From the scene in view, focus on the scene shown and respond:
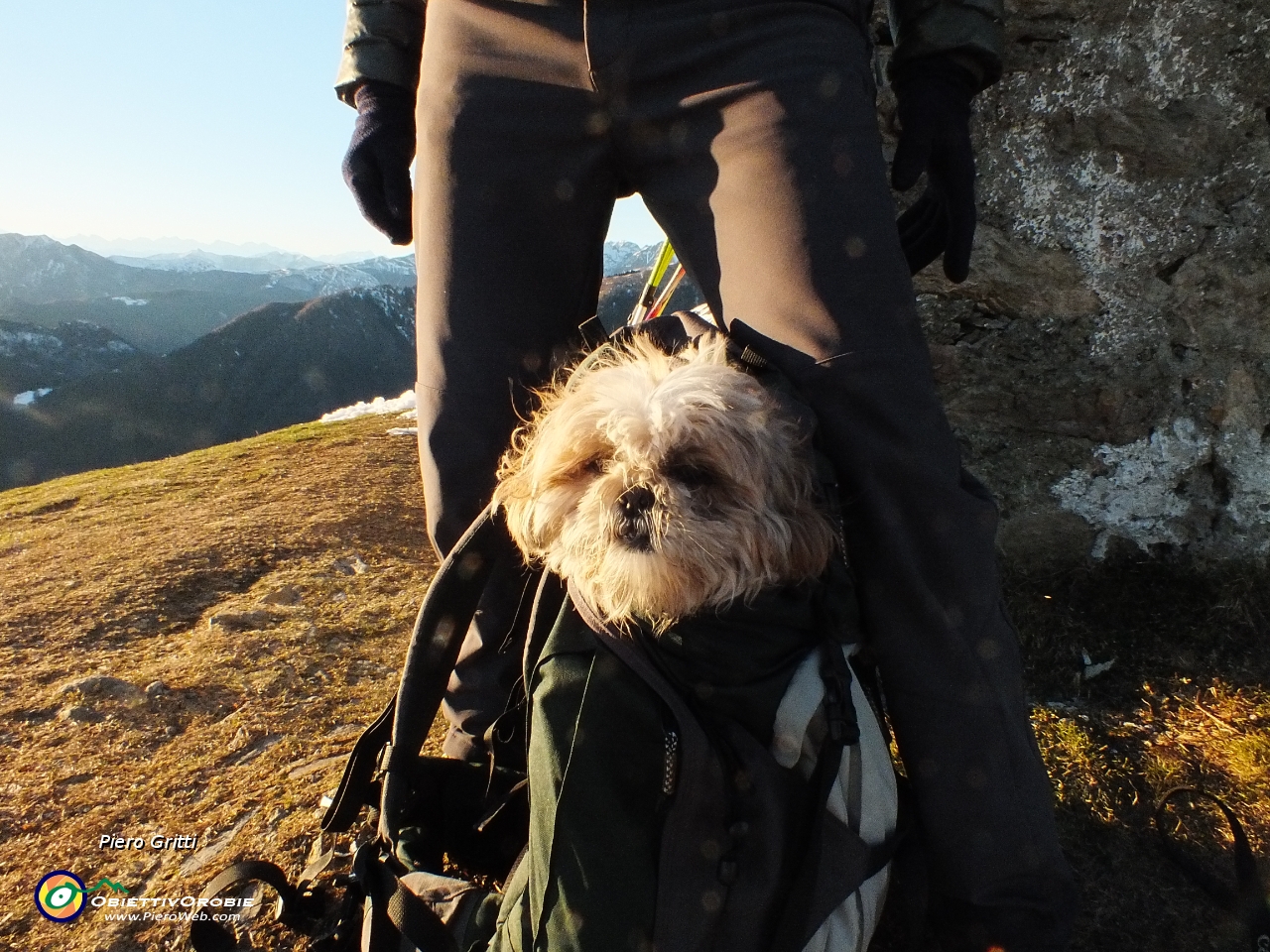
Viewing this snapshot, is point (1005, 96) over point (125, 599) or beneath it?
over

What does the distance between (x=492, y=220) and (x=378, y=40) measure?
0.80 m

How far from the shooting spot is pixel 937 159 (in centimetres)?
211

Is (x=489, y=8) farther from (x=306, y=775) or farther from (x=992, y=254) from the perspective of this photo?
(x=306, y=775)

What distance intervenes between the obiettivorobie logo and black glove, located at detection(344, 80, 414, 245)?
2.09 metres

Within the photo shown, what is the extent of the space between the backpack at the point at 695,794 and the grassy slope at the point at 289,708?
613 millimetres

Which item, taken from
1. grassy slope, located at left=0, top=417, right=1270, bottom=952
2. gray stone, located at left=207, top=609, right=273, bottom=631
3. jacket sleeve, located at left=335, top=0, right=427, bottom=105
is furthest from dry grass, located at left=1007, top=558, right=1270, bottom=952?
gray stone, located at left=207, top=609, right=273, bottom=631

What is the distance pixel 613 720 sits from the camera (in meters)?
1.51

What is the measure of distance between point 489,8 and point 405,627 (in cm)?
270

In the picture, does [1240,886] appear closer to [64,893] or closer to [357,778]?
[357,778]

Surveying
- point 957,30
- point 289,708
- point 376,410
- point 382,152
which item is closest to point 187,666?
point 289,708

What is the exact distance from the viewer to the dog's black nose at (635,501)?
5.44 ft

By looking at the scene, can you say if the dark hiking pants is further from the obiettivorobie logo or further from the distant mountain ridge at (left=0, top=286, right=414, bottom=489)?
the distant mountain ridge at (left=0, top=286, right=414, bottom=489)

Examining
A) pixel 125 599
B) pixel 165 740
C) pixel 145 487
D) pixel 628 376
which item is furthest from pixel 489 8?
pixel 145 487

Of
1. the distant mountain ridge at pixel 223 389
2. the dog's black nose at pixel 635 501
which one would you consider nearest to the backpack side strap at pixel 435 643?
the dog's black nose at pixel 635 501
